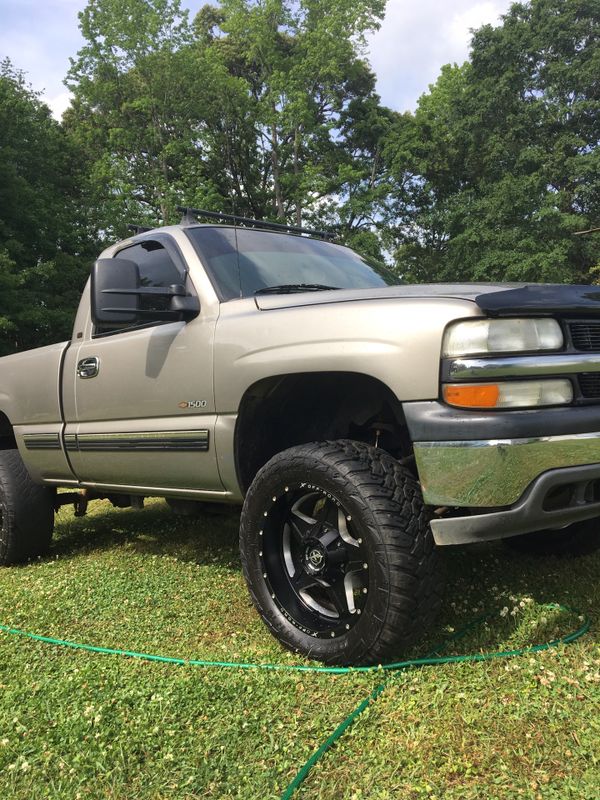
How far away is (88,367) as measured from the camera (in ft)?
12.0

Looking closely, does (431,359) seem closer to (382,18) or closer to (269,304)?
(269,304)

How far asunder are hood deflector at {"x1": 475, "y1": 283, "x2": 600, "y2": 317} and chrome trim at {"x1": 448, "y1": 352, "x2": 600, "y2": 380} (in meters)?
0.16

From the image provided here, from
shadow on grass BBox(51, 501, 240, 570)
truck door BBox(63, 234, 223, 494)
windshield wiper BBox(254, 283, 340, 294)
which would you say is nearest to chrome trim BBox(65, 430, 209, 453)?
truck door BBox(63, 234, 223, 494)

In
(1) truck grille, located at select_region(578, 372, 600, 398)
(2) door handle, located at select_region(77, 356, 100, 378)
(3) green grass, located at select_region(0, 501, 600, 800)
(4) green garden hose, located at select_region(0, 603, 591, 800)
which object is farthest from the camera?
(2) door handle, located at select_region(77, 356, 100, 378)

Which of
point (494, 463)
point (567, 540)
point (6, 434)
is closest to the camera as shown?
point (494, 463)

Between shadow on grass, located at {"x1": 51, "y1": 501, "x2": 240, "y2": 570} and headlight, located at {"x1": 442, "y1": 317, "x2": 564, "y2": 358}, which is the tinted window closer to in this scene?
shadow on grass, located at {"x1": 51, "y1": 501, "x2": 240, "y2": 570}

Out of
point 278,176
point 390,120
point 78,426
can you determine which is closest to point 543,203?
point 390,120

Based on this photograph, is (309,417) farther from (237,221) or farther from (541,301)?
(237,221)

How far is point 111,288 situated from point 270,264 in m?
0.84

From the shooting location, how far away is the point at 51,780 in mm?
1798

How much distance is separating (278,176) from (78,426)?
25.2 metres

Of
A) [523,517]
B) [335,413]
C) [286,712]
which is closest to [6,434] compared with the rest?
[335,413]

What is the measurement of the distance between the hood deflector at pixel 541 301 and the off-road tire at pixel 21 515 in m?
3.51

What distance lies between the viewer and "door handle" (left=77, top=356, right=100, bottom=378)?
3.58m
